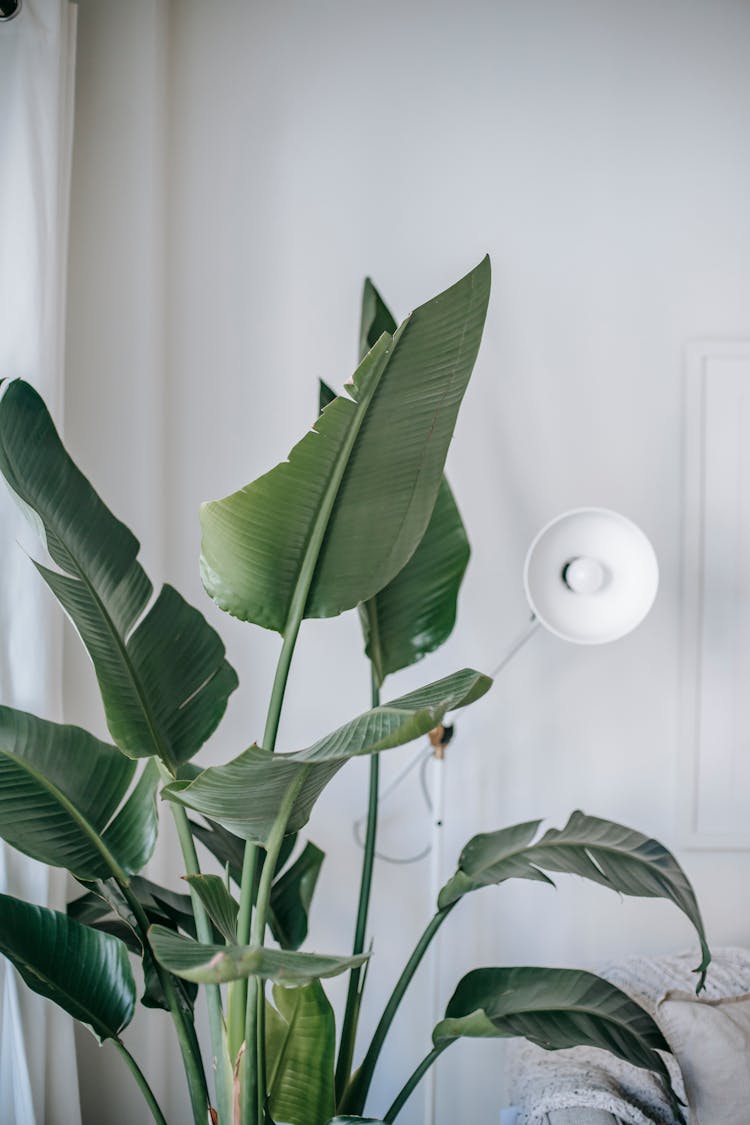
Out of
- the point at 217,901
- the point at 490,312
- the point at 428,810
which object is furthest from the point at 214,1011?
the point at 490,312

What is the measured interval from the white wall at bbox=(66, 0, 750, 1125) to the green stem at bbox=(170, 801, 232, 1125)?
60cm

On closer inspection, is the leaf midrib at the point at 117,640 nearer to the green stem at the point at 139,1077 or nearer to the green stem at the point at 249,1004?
the green stem at the point at 249,1004

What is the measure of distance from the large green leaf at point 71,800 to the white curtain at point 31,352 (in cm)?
24

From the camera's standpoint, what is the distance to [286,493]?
3.36ft

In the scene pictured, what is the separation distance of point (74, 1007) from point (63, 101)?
1.42 meters

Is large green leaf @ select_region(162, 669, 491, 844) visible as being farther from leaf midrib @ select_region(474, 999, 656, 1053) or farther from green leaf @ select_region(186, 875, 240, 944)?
leaf midrib @ select_region(474, 999, 656, 1053)

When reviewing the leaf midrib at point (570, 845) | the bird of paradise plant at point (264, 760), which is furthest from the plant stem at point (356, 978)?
the leaf midrib at point (570, 845)

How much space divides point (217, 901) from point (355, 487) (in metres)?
0.51

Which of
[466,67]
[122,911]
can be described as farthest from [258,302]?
[122,911]

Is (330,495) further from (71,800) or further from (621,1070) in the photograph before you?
(621,1070)

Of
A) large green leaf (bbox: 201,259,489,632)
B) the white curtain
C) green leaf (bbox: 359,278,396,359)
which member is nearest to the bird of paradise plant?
large green leaf (bbox: 201,259,489,632)

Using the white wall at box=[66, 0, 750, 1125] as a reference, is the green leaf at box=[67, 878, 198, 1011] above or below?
below

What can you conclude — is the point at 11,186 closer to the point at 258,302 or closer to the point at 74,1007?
the point at 258,302

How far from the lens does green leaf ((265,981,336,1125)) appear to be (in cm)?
131
